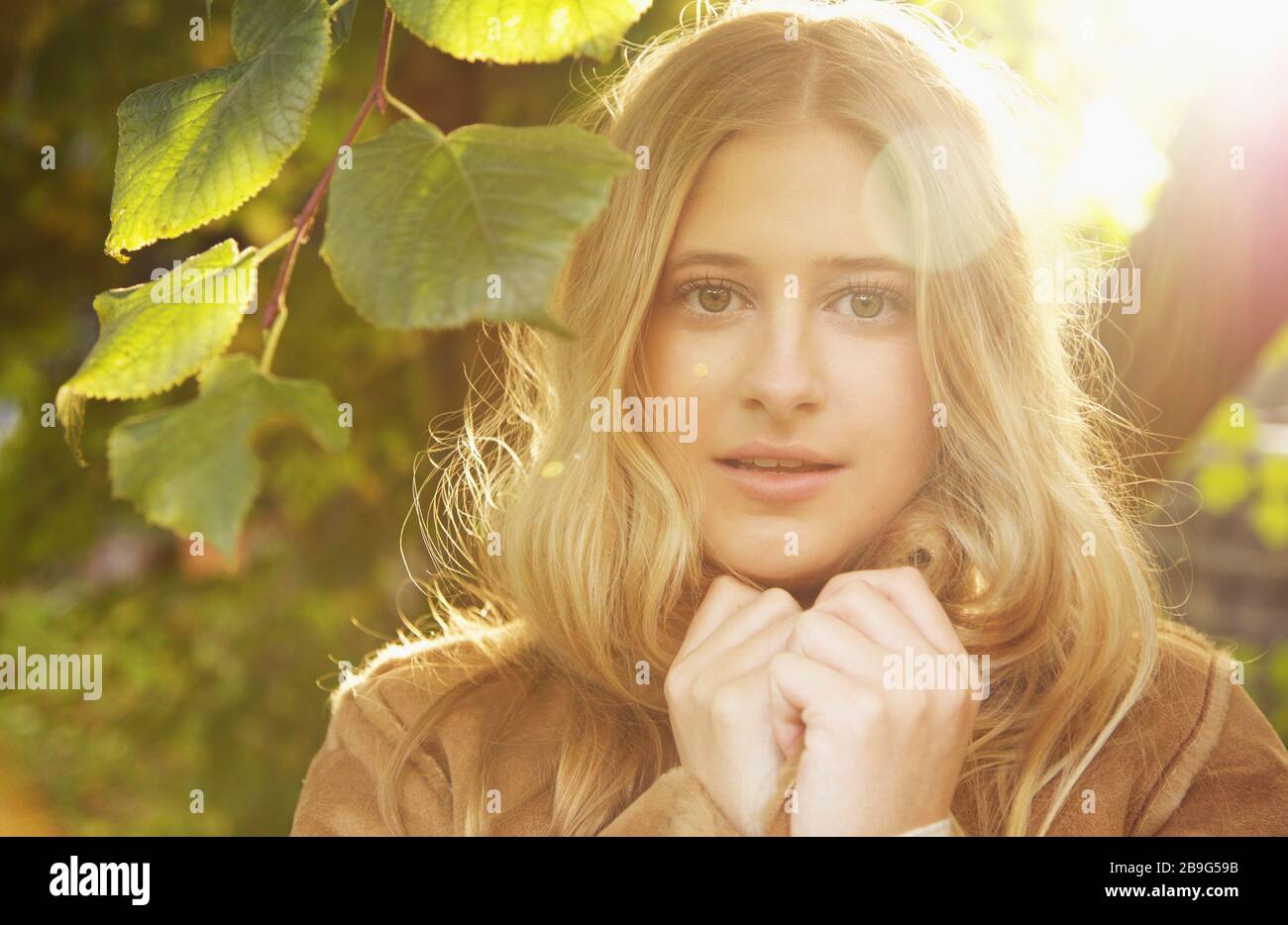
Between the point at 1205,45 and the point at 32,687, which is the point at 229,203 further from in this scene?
the point at 32,687

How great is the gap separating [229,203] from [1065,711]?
3.51 feet

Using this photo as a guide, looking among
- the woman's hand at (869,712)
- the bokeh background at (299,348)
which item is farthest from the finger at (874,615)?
the bokeh background at (299,348)

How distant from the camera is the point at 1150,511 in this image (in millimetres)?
1988

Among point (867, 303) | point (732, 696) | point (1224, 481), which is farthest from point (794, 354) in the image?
point (1224, 481)

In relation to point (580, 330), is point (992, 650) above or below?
below

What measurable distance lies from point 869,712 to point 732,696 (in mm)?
134

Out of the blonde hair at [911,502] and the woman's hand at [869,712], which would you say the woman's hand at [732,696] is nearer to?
the woman's hand at [869,712]

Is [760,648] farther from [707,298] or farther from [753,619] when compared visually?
[707,298]

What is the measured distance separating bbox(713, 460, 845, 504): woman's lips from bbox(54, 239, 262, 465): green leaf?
0.77 m

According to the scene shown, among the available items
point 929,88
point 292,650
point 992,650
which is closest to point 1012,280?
point 929,88

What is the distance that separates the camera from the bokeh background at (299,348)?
2.04m

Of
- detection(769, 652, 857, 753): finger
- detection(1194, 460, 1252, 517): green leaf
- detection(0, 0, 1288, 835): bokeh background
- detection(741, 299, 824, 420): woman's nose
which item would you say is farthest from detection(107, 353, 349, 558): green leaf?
detection(1194, 460, 1252, 517): green leaf

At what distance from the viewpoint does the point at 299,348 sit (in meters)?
2.61

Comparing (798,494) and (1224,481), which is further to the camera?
(1224,481)
